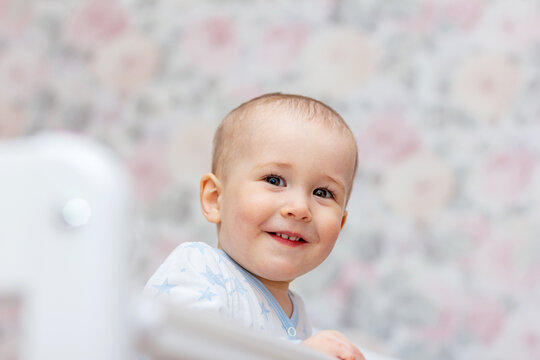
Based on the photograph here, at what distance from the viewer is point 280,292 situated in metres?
1.02

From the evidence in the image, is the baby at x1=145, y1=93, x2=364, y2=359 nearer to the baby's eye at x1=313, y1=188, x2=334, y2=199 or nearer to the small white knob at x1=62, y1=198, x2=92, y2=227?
the baby's eye at x1=313, y1=188, x2=334, y2=199

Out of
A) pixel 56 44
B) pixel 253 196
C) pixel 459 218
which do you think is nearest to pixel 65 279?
pixel 253 196

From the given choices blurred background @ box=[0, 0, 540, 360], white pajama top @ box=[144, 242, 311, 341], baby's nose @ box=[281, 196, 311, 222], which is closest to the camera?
white pajama top @ box=[144, 242, 311, 341]

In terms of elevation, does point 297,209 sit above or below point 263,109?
below

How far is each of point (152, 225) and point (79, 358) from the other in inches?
72.1

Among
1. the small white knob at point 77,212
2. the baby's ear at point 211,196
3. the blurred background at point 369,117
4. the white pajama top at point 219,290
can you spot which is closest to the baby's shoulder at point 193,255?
the white pajama top at point 219,290

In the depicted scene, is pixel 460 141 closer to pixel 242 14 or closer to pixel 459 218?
pixel 459 218

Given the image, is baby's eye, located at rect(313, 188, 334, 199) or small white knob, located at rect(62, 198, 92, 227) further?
baby's eye, located at rect(313, 188, 334, 199)

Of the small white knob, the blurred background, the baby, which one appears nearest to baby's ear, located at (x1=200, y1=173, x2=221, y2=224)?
the baby

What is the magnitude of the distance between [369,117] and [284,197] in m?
1.19

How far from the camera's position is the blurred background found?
195 cm

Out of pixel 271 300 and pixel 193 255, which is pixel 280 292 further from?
pixel 193 255

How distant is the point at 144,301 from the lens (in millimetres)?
402

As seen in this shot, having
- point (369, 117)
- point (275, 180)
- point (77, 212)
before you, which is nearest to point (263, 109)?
point (275, 180)
